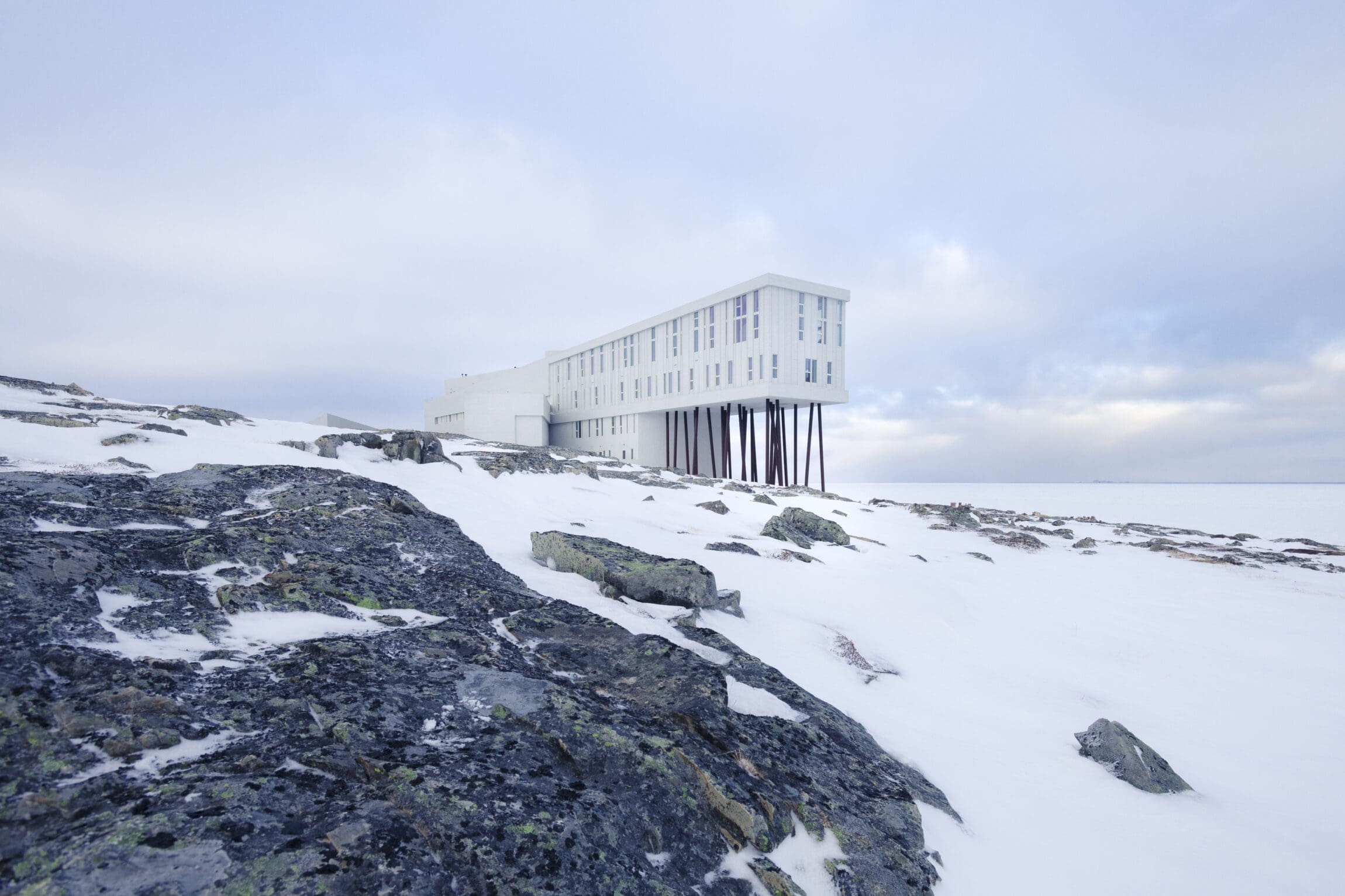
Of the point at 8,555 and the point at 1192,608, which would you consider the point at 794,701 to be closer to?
the point at 8,555

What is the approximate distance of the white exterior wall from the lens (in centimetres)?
3278

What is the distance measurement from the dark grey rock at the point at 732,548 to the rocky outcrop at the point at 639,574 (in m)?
2.58

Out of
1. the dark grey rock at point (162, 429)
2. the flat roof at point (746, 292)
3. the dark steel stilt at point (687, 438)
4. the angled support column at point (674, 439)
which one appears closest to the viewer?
the dark grey rock at point (162, 429)

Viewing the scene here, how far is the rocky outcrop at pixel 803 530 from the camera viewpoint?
12242mm

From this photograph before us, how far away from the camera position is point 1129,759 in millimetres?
5090

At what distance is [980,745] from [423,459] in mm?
11546

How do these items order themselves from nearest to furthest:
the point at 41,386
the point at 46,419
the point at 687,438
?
1. the point at 46,419
2. the point at 41,386
3. the point at 687,438

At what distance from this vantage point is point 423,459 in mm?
13203

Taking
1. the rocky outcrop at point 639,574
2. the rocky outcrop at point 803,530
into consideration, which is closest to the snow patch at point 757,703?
the rocky outcrop at point 639,574

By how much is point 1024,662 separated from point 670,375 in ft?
104

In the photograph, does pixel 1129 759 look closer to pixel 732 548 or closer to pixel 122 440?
pixel 732 548

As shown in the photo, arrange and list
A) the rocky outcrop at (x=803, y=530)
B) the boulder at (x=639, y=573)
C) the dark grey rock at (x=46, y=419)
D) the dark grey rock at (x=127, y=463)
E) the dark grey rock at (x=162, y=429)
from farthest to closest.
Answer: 1. the rocky outcrop at (x=803, y=530)
2. the dark grey rock at (x=162, y=429)
3. the dark grey rock at (x=46, y=419)
4. the dark grey rock at (x=127, y=463)
5. the boulder at (x=639, y=573)

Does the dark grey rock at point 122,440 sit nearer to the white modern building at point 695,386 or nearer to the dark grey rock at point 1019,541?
the dark grey rock at point 1019,541

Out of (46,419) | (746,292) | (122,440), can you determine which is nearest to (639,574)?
(122,440)
